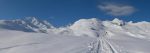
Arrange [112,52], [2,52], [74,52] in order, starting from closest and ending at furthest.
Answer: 1. [2,52]
2. [74,52]
3. [112,52]

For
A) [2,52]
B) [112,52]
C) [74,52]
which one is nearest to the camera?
[2,52]

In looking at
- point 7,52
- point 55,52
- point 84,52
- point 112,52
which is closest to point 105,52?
point 112,52

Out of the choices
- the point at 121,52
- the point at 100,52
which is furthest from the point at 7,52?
the point at 121,52

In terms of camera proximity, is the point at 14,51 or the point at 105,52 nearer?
the point at 14,51

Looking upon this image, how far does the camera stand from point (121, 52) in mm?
23203

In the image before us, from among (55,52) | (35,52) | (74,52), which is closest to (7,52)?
(35,52)

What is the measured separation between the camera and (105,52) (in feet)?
73.8

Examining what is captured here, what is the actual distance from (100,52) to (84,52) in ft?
5.50

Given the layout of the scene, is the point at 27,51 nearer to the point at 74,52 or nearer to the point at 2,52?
the point at 2,52

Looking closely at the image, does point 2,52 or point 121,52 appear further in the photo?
point 121,52

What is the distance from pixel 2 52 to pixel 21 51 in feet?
4.48

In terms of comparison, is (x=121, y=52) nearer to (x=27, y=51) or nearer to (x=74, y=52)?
(x=74, y=52)

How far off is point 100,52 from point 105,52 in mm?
733

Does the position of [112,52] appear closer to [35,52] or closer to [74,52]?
[74,52]
